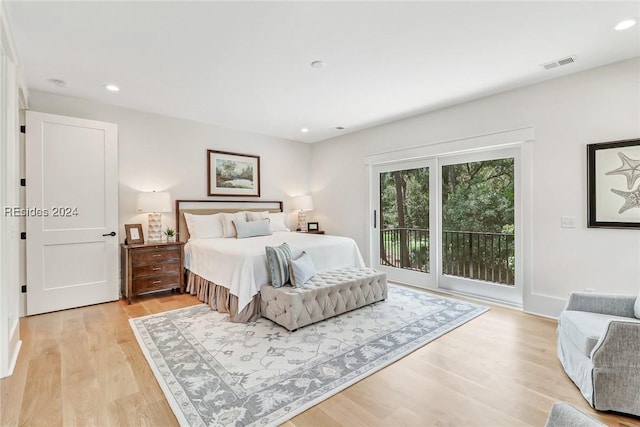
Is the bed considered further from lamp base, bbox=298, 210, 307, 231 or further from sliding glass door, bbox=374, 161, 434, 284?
lamp base, bbox=298, 210, 307, 231

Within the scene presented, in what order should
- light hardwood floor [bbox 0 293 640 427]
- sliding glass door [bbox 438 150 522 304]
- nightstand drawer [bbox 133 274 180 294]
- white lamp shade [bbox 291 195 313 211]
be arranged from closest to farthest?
light hardwood floor [bbox 0 293 640 427] < sliding glass door [bbox 438 150 522 304] < nightstand drawer [bbox 133 274 180 294] < white lamp shade [bbox 291 195 313 211]

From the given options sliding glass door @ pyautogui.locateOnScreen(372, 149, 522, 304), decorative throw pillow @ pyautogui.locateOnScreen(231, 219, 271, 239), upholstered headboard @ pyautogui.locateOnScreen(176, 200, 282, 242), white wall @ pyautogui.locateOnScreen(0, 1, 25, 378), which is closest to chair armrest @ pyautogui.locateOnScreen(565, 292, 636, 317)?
sliding glass door @ pyautogui.locateOnScreen(372, 149, 522, 304)

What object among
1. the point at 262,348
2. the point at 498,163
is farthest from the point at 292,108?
the point at 262,348

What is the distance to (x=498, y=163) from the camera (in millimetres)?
3834

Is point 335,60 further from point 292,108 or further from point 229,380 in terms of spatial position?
point 229,380

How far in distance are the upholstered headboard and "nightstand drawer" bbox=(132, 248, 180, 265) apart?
52 centimetres

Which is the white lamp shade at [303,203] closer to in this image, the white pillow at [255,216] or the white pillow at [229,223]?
the white pillow at [255,216]

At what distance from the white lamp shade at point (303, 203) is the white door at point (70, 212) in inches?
117

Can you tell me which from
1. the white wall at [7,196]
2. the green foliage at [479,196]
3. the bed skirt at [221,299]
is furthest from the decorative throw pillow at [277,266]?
the green foliage at [479,196]

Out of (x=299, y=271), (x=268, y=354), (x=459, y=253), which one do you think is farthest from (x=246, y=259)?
(x=459, y=253)

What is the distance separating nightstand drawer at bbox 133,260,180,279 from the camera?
389cm

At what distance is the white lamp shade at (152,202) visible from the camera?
13.5 feet

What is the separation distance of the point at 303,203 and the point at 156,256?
2.75 metres

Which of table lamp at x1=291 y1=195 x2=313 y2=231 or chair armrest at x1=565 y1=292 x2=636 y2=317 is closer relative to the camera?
chair armrest at x1=565 y1=292 x2=636 y2=317
